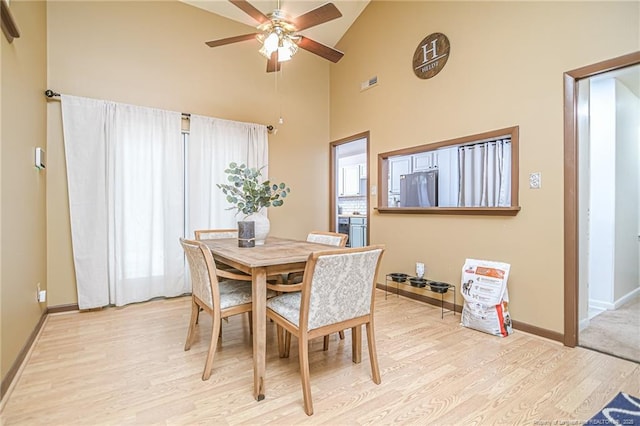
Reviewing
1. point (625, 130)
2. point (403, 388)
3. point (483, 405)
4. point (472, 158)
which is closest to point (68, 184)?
point (403, 388)

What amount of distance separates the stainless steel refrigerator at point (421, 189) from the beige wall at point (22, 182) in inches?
139

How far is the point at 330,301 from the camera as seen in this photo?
160 centimetres

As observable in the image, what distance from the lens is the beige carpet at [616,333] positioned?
221 centimetres

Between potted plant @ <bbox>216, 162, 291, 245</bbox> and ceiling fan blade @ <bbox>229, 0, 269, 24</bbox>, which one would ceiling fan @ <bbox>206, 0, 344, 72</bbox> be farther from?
potted plant @ <bbox>216, 162, 291, 245</bbox>

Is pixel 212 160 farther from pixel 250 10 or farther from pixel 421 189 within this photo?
pixel 421 189

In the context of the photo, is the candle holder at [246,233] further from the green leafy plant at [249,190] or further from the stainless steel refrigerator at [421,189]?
the stainless steel refrigerator at [421,189]

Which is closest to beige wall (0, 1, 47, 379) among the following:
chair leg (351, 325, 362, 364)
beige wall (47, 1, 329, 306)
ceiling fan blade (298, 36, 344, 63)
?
beige wall (47, 1, 329, 306)

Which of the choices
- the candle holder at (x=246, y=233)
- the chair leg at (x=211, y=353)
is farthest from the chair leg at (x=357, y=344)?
the candle holder at (x=246, y=233)

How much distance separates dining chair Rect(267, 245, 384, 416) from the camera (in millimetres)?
1514

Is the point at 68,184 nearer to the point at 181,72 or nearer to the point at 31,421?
the point at 181,72

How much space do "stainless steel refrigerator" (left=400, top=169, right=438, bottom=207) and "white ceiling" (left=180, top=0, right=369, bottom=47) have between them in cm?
227

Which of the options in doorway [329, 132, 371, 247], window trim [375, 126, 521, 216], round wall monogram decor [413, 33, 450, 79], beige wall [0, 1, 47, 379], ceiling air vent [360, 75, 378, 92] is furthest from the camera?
doorway [329, 132, 371, 247]

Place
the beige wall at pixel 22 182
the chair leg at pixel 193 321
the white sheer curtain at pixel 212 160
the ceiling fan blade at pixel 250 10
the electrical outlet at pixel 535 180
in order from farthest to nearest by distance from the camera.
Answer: the white sheer curtain at pixel 212 160, the electrical outlet at pixel 535 180, the chair leg at pixel 193 321, the ceiling fan blade at pixel 250 10, the beige wall at pixel 22 182

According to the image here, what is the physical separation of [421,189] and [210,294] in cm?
272
